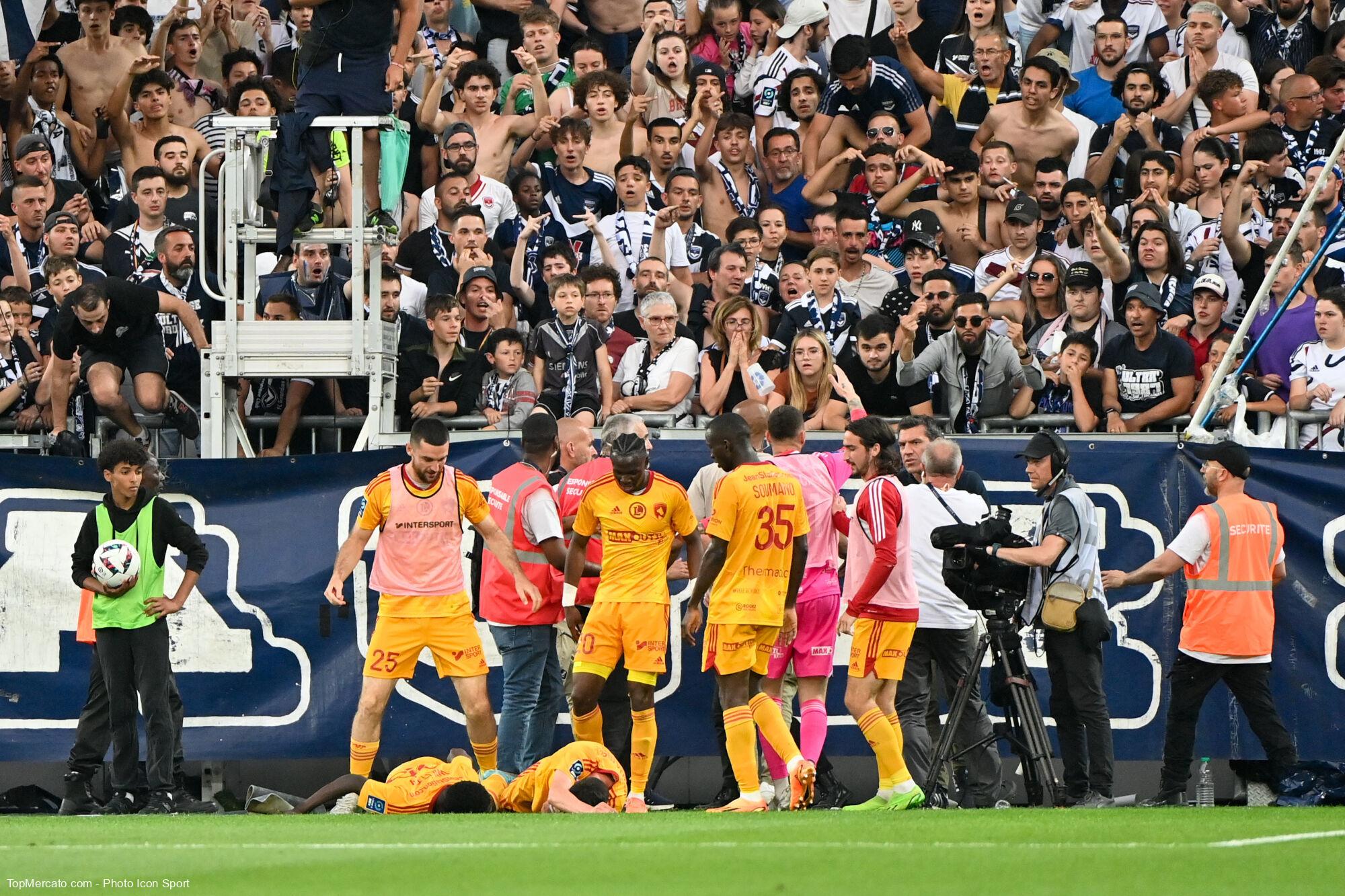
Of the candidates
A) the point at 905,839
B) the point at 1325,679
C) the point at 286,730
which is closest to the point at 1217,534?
the point at 1325,679

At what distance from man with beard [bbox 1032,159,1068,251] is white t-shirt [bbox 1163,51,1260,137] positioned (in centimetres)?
179

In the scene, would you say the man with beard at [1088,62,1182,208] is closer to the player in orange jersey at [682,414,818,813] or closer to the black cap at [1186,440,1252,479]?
the black cap at [1186,440,1252,479]

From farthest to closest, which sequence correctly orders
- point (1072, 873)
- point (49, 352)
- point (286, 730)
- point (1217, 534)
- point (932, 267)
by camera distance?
point (932, 267) < point (49, 352) < point (286, 730) < point (1217, 534) < point (1072, 873)

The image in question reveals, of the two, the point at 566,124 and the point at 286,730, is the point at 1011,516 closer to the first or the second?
the point at 286,730

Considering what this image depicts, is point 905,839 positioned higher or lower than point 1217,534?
lower

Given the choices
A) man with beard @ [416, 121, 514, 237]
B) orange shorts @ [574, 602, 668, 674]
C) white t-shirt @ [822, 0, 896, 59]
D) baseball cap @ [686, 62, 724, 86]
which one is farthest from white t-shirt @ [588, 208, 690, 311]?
orange shorts @ [574, 602, 668, 674]

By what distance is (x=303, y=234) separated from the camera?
12266 mm

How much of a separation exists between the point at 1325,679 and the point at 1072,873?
215 inches

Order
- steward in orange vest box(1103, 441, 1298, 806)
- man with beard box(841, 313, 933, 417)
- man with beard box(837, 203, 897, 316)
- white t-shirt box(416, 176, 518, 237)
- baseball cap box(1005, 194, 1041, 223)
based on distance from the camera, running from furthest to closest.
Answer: white t-shirt box(416, 176, 518, 237), man with beard box(837, 203, 897, 316), baseball cap box(1005, 194, 1041, 223), man with beard box(841, 313, 933, 417), steward in orange vest box(1103, 441, 1298, 806)

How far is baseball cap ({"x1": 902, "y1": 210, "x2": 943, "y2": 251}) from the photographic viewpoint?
14.4 m

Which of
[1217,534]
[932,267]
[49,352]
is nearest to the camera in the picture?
[1217,534]

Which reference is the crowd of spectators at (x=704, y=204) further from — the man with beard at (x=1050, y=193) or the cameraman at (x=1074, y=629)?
the cameraman at (x=1074, y=629)

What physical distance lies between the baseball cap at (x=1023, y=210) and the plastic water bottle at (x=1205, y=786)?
14.8ft

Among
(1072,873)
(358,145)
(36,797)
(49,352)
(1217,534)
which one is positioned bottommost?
(36,797)
